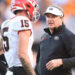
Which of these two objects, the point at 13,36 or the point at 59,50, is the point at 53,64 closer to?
the point at 59,50

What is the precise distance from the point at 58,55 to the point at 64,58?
0.30 feet

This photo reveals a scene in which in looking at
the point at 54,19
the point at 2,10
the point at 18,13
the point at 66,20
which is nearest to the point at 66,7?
the point at 66,20

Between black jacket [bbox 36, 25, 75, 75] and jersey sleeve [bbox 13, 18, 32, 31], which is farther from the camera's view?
black jacket [bbox 36, 25, 75, 75]

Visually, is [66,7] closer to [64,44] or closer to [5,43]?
[64,44]

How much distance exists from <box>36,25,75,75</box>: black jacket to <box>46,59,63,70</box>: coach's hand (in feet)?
0.25

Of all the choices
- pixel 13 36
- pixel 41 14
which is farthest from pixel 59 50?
pixel 41 14

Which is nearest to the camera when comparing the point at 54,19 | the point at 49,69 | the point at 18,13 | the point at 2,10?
the point at 18,13

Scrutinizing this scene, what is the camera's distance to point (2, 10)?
33.5 ft

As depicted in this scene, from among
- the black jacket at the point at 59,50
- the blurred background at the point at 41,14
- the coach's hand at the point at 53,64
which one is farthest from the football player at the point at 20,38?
the blurred background at the point at 41,14

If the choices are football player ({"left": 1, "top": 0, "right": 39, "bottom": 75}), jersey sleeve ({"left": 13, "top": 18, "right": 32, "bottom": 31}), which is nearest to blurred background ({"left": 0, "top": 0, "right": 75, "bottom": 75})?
football player ({"left": 1, "top": 0, "right": 39, "bottom": 75})

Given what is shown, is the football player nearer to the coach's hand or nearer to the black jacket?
the coach's hand

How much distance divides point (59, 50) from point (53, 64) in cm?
28

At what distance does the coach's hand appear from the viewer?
13.5 ft

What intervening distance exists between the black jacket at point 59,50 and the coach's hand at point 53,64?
0.08 m
